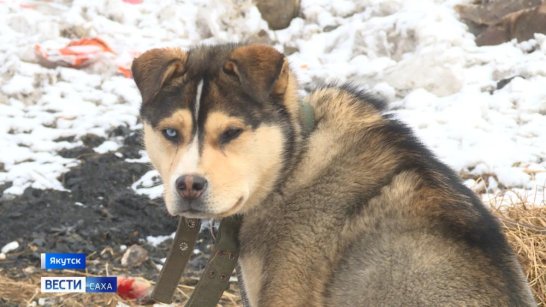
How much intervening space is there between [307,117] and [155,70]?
806 millimetres

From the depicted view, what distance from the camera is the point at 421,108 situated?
25.9 ft

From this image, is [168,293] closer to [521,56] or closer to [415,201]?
[415,201]

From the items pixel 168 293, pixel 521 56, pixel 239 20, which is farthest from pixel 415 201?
pixel 239 20

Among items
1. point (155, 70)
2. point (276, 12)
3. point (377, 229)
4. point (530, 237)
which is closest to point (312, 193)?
point (377, 229)

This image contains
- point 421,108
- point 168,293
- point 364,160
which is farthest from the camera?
point 421,108

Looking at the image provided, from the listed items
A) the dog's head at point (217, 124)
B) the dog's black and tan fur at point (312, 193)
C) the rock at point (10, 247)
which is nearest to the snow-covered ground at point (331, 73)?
the rock at point (10, 247)

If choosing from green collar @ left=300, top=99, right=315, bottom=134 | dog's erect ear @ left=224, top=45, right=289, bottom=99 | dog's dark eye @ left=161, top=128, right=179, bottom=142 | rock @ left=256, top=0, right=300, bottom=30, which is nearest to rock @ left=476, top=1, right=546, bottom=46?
rock @ left=256, top=0, right=300, bottom=30

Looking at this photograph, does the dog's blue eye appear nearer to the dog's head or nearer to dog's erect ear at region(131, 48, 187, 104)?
the dog's head

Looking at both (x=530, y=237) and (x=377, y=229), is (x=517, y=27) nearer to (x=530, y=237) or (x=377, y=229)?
(x=530, y=237)

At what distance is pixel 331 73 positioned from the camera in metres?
8.96

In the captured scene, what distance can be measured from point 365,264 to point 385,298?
0.61 ft

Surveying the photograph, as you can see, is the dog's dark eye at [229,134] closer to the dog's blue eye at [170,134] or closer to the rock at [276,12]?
the dog's blue eye at [170,134]

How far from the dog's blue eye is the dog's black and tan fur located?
0.01 metres

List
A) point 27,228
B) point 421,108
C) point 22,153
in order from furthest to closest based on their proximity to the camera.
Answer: point 421,108, point 22,153, point 27,228
